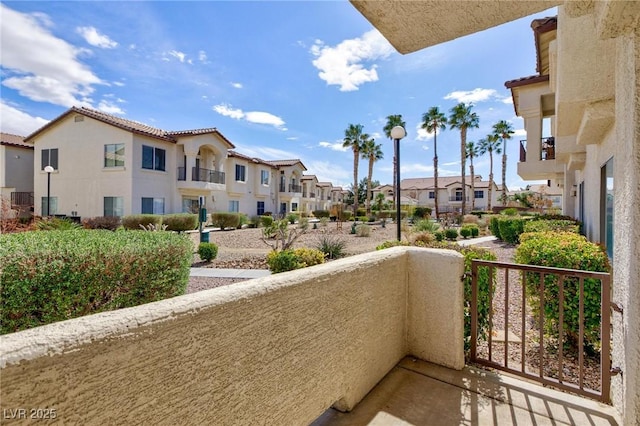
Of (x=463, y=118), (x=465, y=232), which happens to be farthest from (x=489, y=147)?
(x=465, y=232)

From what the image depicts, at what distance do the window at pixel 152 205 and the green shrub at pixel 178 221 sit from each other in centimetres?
234

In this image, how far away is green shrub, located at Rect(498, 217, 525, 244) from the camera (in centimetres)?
1398

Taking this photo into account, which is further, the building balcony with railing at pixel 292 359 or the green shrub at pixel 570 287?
the green shrub at pixel 570 287

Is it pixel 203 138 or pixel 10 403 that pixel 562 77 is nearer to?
pixel 10 403

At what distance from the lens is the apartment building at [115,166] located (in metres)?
21.4

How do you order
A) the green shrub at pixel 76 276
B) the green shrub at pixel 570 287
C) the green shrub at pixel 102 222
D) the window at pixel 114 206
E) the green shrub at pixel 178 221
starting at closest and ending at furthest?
1. the green shrub at pixel 76 276
2. the green shrub at pixel 570 287
3. the green shrub at pixel 102 222
4. the green shrub at pixel 178 221
5. the window at pixel 114 206

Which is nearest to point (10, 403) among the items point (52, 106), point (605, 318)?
point (605, 318)

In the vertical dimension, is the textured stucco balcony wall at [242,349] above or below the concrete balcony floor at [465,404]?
above

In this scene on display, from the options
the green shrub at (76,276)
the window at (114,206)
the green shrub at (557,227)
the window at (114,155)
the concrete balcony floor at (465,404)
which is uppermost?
the window at (114,155)

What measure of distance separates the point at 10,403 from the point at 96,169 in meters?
26.2

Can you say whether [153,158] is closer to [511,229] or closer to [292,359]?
[511,229]

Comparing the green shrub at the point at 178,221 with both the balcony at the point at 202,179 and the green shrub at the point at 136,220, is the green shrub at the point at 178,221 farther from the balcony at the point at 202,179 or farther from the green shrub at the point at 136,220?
the balcony at the point at 202,179

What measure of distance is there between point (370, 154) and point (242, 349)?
1796 inches

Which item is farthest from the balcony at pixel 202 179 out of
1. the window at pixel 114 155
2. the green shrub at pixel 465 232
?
the green shrub at pixel 465 232
